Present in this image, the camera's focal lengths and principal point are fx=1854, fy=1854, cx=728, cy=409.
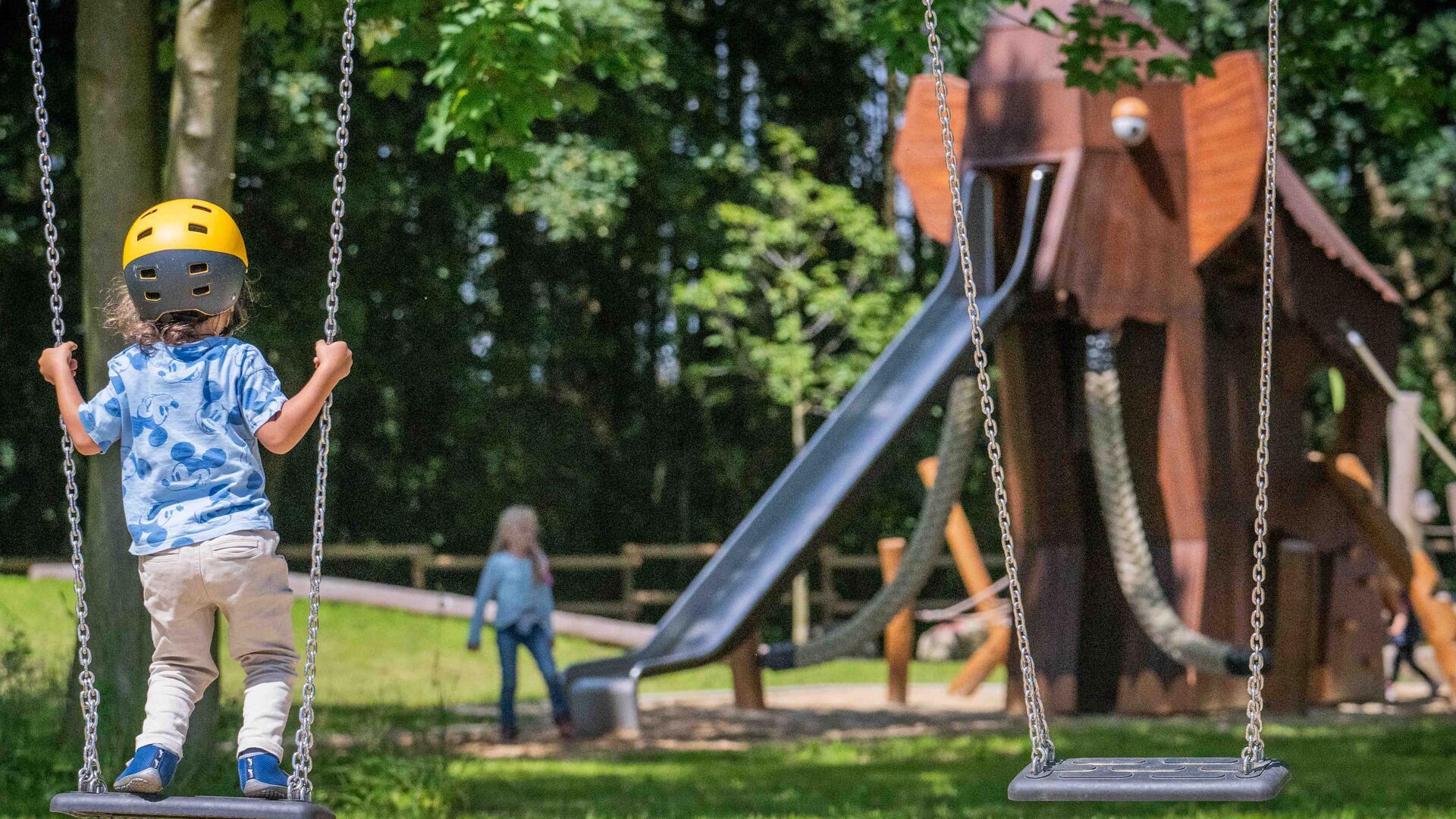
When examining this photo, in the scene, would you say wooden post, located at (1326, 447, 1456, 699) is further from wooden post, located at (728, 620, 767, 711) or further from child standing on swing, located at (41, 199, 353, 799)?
child standing on swing, located at (41, 199, 353, 799)

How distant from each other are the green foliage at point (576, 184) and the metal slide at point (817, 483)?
344 inches

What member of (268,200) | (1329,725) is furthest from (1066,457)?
(268,200)

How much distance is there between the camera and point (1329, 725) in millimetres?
12094

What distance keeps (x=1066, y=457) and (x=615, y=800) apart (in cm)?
519

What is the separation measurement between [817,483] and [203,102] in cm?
521

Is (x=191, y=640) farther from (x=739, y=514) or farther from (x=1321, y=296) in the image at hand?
(x=739, y=514)

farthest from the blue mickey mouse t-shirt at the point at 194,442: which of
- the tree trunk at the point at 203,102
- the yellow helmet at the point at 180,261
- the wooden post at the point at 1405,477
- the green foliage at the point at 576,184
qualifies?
the green foliage at the point at 576,184

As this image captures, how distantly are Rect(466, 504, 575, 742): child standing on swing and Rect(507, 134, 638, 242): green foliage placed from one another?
9.37m

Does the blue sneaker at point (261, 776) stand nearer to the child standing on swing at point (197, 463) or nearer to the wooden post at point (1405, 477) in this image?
the child standing on swing at point (197, 463)

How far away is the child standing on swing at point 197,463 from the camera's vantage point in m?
4.32

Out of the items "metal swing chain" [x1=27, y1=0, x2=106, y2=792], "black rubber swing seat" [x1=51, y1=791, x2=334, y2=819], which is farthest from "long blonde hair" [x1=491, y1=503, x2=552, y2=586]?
"black rubber swing seat" [x1=51, y1=791, x2=334, y2=819]

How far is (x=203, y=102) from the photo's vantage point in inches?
320

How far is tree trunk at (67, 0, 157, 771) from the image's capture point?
26.8 feet

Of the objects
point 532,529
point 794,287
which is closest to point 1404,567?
point 532,529
